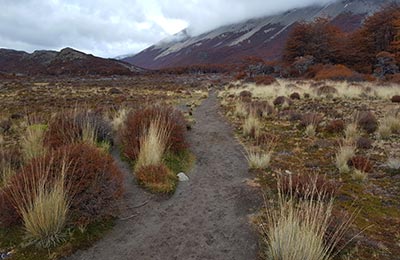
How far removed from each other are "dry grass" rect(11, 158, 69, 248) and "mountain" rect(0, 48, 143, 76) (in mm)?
66436

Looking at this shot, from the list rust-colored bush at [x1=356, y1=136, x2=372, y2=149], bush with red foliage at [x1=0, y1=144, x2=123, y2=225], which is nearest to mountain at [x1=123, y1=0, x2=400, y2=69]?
rust-colored bush at [x1=356, y1=136, x2=372, y2=149]

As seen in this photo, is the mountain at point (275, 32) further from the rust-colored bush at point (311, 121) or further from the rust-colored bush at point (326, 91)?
the rust-colored bush at point (311, 121)

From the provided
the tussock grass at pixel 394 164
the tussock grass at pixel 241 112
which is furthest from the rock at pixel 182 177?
the tussock grass at pixel 241 112

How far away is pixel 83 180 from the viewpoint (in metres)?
4.81

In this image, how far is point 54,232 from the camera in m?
4.31

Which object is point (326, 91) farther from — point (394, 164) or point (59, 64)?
point (59, 64)

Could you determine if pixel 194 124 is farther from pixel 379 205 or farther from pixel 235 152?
pixel 379 205

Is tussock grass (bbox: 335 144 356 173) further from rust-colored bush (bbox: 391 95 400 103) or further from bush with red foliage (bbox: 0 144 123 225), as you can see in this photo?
rust-colored bush (bbox: 391 95 400 103)

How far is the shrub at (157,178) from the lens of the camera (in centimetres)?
612

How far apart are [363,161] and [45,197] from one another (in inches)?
248

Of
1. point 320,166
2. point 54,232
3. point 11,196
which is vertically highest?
point 11,196

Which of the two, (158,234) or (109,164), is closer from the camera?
(158,234)

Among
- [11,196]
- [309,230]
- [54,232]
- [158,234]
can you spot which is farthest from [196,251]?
[11,196]

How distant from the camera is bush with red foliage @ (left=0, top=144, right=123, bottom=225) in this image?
4.63 m
